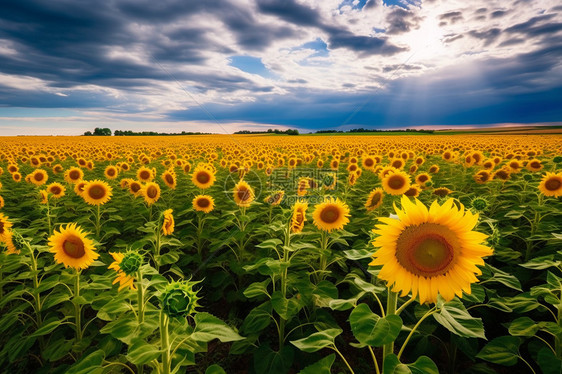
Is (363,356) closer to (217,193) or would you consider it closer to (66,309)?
(66,309)

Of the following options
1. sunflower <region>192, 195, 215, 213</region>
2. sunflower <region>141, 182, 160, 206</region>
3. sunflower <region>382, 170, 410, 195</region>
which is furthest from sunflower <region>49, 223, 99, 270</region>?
sunflower <region>382, 170, 410, 195</region>

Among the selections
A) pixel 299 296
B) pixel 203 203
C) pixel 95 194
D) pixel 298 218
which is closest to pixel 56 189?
pixel 95 194

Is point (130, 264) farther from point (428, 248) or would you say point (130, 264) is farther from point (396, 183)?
point (396, 183)

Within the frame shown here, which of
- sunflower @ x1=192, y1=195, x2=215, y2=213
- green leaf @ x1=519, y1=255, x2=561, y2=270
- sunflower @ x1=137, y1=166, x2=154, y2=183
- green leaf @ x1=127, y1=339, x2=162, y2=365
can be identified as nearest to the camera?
green leaf @ x1=127, y1=339, x2=162, y2=365

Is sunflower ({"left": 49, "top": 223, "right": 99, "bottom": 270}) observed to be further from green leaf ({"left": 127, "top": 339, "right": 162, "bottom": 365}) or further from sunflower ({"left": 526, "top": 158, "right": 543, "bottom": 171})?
sunflower ({"left": 526, "top": 158, "right": 543, "bottom": 171})

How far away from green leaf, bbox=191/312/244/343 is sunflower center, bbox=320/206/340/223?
2.38 metres

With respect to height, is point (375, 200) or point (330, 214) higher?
point (330, 214)

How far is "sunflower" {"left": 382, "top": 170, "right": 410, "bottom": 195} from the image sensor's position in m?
6.16

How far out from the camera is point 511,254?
404 centimetres

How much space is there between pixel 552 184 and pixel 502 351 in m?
4.86

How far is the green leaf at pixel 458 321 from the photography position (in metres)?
1.70

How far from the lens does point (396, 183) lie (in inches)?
246

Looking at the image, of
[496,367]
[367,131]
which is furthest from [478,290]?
[367,131]

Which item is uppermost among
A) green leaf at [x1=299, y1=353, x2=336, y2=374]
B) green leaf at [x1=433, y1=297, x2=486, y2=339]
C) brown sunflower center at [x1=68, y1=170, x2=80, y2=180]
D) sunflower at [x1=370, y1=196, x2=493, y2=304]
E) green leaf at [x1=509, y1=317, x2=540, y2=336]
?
sunflower at [x1=370, y1=196, x2=493, y2=304]
